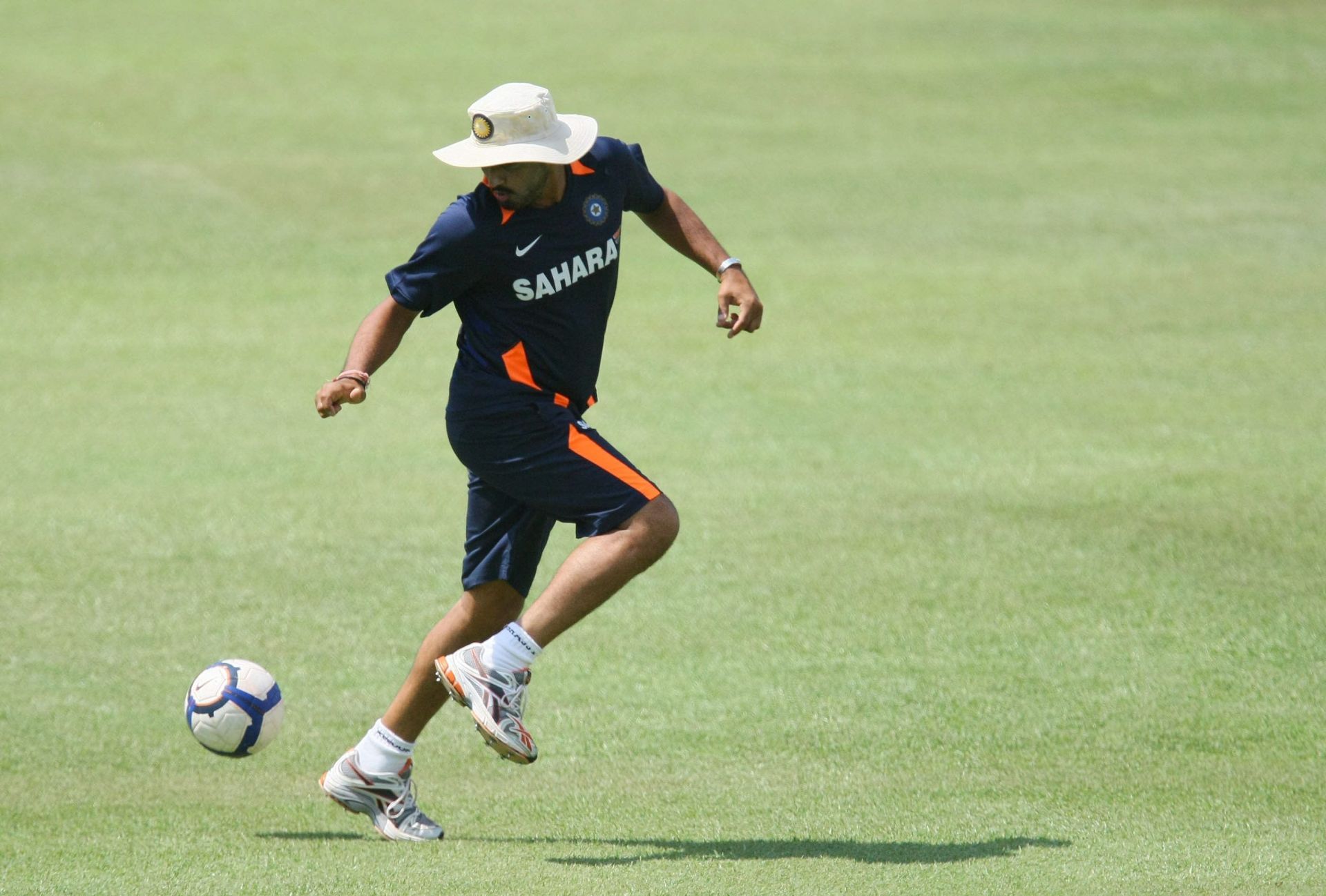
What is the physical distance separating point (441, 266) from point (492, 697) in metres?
1.42

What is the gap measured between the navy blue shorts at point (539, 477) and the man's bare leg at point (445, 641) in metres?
0.06

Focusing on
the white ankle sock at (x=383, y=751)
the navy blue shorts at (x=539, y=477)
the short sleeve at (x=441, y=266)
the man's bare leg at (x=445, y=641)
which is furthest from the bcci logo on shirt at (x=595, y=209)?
the white ankle sock at (x=383, y=751)

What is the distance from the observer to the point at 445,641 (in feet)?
20.5

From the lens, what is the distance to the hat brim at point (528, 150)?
562cm

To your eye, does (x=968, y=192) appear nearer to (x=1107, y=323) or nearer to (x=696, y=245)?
(x=1107, y=323)

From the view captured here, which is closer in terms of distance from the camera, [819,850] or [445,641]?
[819,850]

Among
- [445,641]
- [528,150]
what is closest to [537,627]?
[445,641]

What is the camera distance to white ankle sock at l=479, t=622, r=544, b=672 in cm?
554

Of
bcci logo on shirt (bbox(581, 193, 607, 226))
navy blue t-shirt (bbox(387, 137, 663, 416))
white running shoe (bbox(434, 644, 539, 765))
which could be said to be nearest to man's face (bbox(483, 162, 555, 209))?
navy blue t-shirt (bbox(387, 137, 663, 416))

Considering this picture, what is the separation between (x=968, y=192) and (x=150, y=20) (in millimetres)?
14889

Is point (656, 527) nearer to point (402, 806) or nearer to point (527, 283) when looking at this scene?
point (527, 283)

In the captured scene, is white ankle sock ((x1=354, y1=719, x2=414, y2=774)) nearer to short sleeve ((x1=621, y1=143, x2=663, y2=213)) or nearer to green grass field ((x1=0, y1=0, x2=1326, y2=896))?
green grass field ((x1=0, y1=0, x2=1326, y2=896))

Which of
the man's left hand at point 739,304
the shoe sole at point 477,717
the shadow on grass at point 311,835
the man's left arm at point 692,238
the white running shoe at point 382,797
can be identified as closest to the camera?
the shoe sole at point 477,717

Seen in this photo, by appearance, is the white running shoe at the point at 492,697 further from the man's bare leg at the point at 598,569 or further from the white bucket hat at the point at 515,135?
the white bucket hat at the point at 515,135
